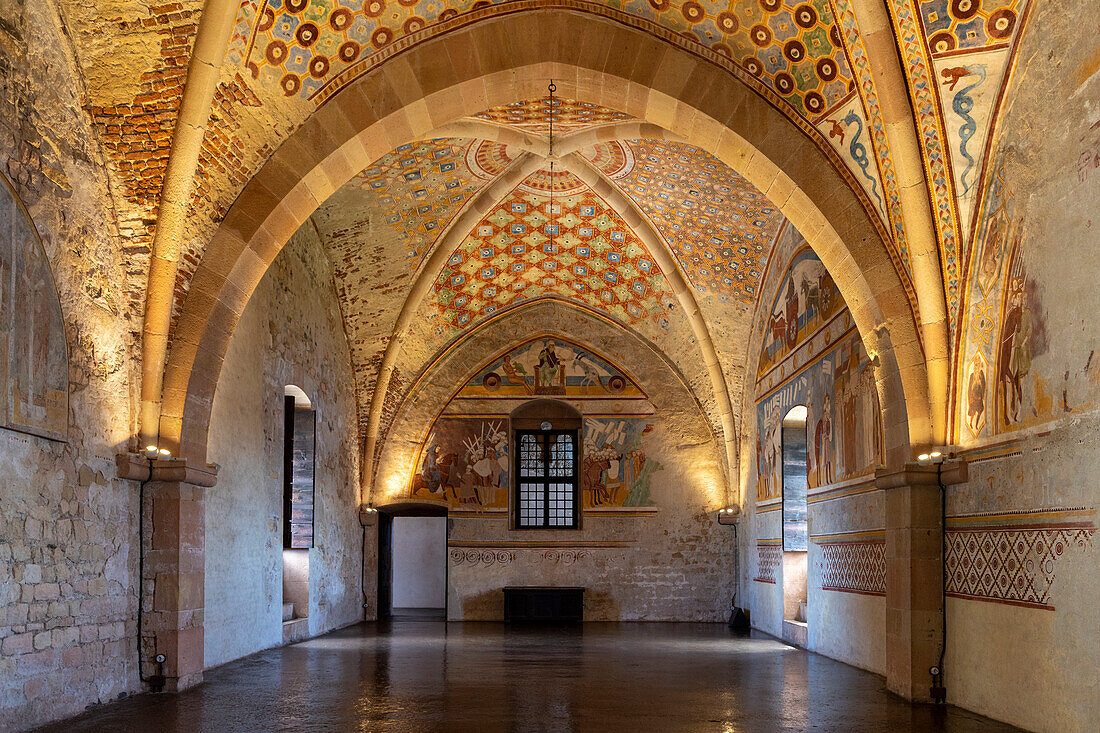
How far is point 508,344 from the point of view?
1775 cm

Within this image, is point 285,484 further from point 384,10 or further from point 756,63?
point 756,63

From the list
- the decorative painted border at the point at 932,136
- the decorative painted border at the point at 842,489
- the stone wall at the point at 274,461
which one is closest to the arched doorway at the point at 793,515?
the decorative painted border at the point at 842,489

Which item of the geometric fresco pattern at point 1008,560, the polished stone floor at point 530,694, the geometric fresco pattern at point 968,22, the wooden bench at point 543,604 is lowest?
the wooden bench at point 543,604

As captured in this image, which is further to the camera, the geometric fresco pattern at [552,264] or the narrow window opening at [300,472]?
the geometric fresco pattern at [552,264]

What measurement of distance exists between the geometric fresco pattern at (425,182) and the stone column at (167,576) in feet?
16.4

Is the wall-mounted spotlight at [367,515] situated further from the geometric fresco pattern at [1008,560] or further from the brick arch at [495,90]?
the geometric fresco pattern at [1008,560]

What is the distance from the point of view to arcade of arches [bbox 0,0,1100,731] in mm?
6543

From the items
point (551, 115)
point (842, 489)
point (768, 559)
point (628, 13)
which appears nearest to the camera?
point (628, 13)

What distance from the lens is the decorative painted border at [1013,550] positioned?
20.6 ft

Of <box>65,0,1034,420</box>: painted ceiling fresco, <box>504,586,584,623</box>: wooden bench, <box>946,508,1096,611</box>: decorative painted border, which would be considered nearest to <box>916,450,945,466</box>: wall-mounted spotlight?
<box>946,508,1096,611</box>: decorative painted border

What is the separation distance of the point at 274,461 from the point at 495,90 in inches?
225

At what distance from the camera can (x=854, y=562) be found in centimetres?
1031

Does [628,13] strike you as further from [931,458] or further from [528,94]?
[931,458]

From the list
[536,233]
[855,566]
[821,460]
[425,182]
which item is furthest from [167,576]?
[536,233]
